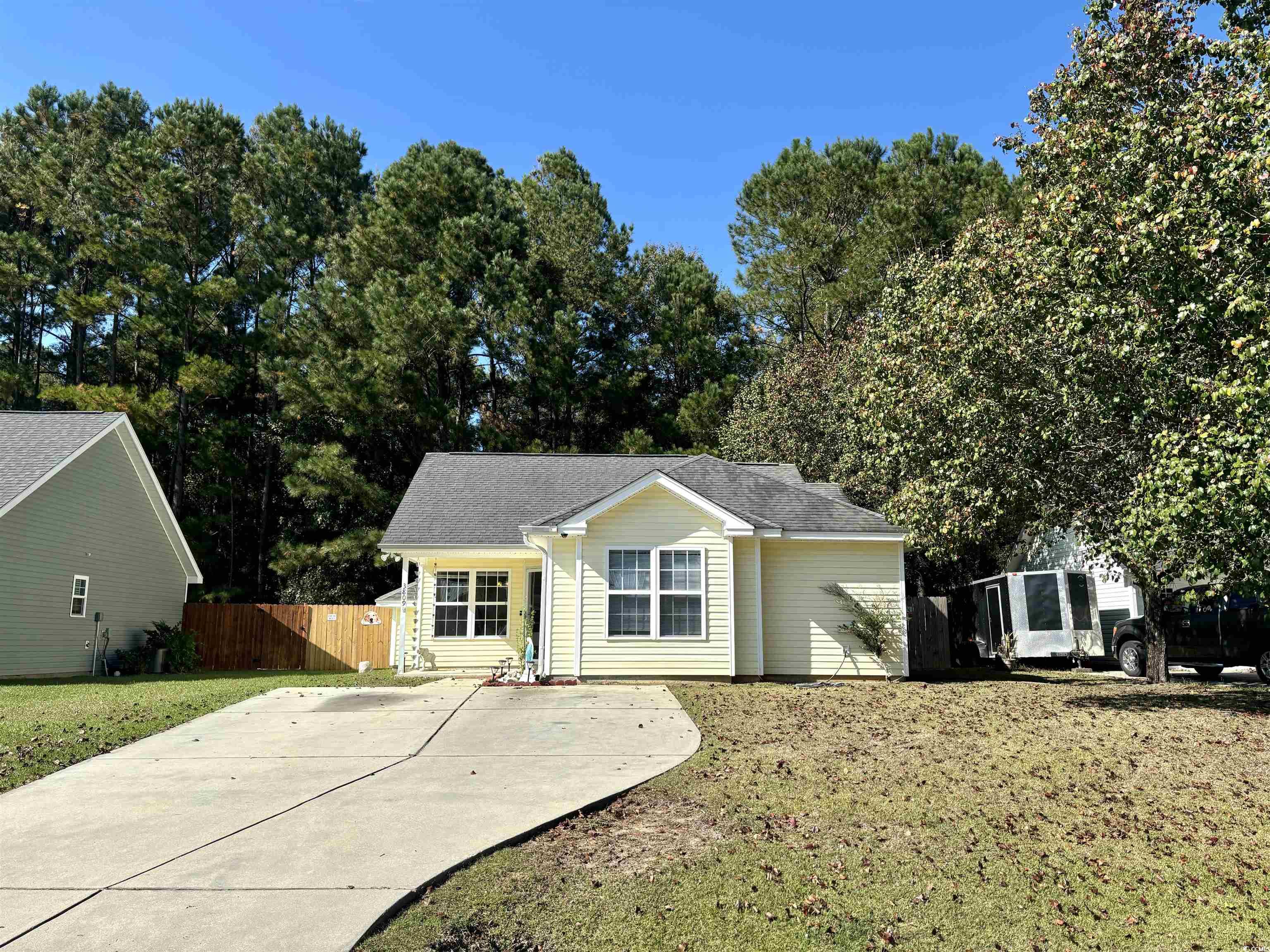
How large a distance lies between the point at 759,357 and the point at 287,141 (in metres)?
21.8

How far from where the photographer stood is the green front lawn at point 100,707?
827 cm

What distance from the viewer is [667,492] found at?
1521 centimetres

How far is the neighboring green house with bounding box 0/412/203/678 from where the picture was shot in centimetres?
1736

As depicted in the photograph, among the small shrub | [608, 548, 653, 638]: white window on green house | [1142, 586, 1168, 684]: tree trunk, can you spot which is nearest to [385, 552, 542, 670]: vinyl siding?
[608, 548, 653, 638]: white window on green house

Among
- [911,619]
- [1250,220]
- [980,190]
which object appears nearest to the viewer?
[1250,220]

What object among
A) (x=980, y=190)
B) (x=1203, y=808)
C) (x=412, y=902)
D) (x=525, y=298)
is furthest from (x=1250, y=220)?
(x=525, y=298)

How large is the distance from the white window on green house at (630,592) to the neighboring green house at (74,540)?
11.8 metres

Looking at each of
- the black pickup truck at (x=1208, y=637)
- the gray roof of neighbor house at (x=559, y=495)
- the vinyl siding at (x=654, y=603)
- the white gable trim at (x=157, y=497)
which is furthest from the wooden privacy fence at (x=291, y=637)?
the black pickup truck at (x=1208, y=637)

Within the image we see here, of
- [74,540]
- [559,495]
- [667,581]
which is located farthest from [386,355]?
[667,581]

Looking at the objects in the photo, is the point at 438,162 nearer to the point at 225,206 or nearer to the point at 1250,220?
the point at 225,206

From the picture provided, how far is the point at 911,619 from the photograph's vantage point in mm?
19547

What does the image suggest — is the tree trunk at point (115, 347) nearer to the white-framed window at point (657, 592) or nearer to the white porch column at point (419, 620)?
the white porch column at point (419, 620)

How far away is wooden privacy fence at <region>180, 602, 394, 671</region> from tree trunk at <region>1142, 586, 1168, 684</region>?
17.2 meters

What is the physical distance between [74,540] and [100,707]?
8.97 meters
